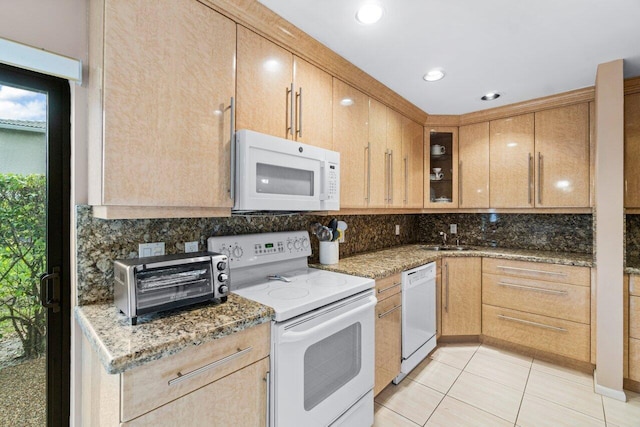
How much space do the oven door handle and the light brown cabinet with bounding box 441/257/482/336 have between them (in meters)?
1.42

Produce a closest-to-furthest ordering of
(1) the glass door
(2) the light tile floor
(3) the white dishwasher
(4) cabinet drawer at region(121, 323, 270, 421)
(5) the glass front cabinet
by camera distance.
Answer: (4) cabinet drawer at region(121, 323, 270, 421) < (1) the glass door < (2) the light tile floor < (3) the white dishwasher < (5) the glass front cabinet

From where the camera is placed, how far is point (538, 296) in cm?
249

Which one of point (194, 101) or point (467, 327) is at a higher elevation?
point (194, 101)

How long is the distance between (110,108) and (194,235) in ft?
2.39

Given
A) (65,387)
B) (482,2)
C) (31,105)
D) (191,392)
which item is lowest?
(65,387)

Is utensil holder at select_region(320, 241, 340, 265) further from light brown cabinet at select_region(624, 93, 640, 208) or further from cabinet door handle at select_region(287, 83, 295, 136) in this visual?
light brown cabinet at select_region(624, 93, 640, 208)

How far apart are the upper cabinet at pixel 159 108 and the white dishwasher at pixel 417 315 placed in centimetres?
152

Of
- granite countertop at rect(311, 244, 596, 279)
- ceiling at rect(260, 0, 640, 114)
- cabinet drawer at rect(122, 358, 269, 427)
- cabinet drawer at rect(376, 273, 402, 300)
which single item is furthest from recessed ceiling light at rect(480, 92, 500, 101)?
cabinet drawer at rect(122, 358, 269, 427)

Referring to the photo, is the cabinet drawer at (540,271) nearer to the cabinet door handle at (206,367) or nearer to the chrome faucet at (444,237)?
the chrome faucet at (444,237)

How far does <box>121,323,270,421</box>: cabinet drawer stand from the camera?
86 centimetres

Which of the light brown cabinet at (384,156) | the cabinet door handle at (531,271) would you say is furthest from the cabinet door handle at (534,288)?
the light brown cabinet at (384,156)

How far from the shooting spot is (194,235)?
1598 mm

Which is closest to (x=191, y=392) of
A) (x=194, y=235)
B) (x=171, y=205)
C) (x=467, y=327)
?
(x=171, y=205)

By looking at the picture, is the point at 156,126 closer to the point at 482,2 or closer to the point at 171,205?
the point at 171,205
